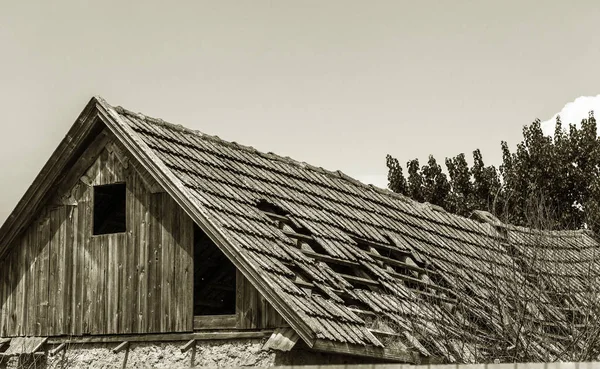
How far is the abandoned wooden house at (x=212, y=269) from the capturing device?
54.1ft

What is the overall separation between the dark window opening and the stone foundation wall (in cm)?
273

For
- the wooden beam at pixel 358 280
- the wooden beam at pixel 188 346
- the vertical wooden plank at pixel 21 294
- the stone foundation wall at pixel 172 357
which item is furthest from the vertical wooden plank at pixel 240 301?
the vertical wooden plank at pixel 21 294

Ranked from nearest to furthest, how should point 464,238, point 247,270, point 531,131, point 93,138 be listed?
point 247,270 → point 93,138 → point 464,238 → point 531,131

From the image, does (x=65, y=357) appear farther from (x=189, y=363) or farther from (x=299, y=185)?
(x=299, y=185)

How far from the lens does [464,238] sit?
2512 cm

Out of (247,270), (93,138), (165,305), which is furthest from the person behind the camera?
(93,138)

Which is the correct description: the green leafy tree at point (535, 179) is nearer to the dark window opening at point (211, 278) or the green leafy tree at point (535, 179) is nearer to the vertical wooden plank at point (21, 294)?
the dark window opening at point (211, 278)

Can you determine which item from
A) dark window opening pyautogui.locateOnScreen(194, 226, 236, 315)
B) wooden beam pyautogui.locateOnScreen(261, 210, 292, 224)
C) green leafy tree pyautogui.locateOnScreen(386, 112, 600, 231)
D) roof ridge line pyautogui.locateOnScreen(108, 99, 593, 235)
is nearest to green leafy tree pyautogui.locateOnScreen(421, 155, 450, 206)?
green leafy tree pyautogui.locateOnScreen(386, 112, 600, 231)

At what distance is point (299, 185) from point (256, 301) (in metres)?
5.20

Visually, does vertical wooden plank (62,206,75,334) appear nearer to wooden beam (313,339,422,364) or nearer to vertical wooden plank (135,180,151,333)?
vertical wooden plank (135,180,151,333)

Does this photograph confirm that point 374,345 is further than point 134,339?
No

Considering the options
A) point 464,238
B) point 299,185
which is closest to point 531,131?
point 464,238

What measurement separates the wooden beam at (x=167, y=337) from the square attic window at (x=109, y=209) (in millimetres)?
2573

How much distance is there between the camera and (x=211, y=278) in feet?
70.5
